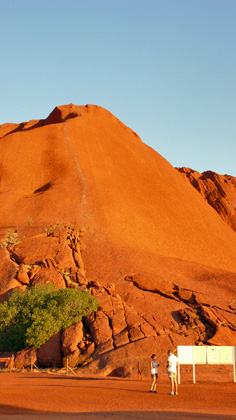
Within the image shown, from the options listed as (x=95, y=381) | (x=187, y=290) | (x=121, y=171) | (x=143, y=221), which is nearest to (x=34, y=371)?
(x=95, y=381)

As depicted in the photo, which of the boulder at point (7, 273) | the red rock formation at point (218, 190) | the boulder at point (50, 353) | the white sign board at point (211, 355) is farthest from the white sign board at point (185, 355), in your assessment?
the red rock formation at point (218, 190)

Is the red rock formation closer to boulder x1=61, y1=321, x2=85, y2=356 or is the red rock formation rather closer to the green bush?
the green bush

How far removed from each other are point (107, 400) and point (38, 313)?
47.3 feet

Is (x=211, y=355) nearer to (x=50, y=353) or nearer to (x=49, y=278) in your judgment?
(x=50, y=353)

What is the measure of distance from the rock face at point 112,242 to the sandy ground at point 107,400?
201 inches

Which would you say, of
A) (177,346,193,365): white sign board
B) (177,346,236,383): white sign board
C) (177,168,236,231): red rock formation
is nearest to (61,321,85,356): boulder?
(177,346,193,365): white sign board

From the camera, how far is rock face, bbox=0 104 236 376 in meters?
28.8

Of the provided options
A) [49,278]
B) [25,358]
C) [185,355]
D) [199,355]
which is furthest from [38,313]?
[199,355]

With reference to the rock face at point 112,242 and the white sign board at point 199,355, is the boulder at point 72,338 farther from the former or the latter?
the white sign board at point 199,355

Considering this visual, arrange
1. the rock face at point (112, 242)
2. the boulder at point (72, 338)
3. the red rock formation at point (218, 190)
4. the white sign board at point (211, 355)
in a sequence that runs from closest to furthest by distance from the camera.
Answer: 1. the white sign board at point (211, 355)
2. the boulder at point (72, 338)
3. the rock face at point (112, 242)
4. the red rock formation at point (218, 190)

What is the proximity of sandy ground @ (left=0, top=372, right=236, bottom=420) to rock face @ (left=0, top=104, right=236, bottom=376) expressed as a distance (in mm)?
5108

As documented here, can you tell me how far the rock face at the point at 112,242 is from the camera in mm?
28812

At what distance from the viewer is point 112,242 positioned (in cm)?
4166

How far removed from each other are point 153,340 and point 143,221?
20.9 meters
